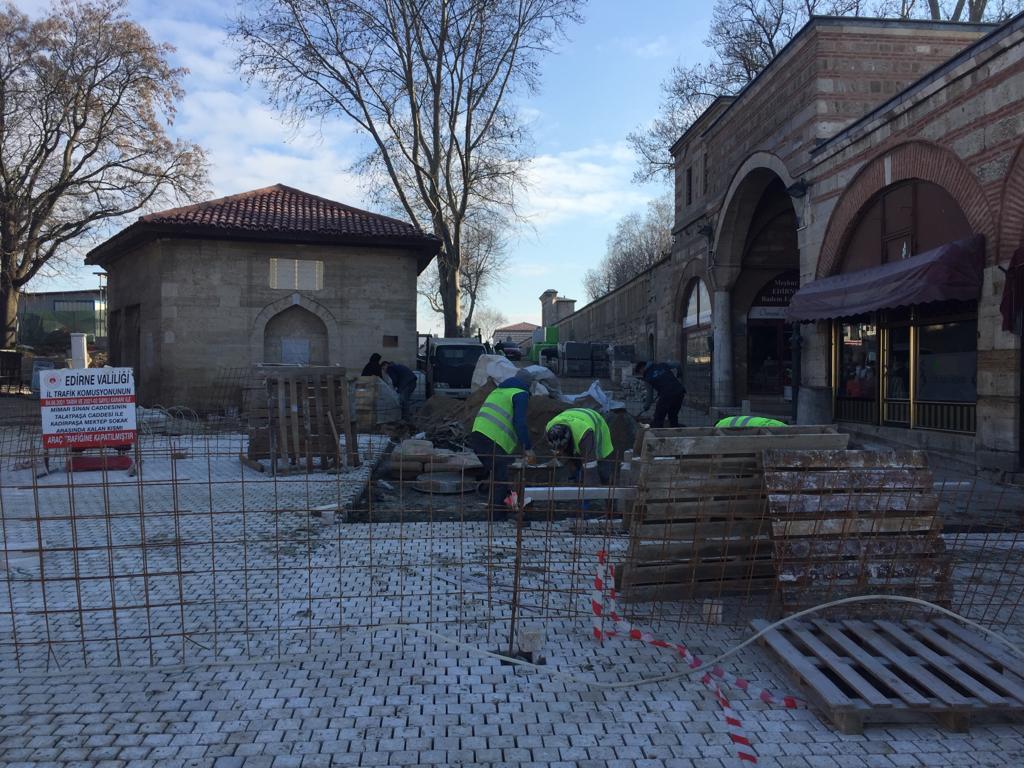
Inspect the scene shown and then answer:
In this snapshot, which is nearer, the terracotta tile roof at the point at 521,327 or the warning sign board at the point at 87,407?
the warning sign board at the point at 87,407

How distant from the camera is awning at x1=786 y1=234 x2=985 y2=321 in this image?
31.1ft

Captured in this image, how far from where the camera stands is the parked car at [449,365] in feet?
63.1

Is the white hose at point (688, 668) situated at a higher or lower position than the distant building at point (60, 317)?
lower

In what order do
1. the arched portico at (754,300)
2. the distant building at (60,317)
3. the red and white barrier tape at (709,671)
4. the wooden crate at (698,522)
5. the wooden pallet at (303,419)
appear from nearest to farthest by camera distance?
the red and white barrier tape at (709,671) < the wooden crate at (698,522) < the wooden pallet at (303,419) < the arched portico at (754,300) < the distant building at (60,317)

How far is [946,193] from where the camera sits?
34.5 ft

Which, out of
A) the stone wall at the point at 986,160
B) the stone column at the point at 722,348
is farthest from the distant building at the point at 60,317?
the stone wall at the point at 986,160

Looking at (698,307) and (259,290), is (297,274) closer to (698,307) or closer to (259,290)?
(259,290)

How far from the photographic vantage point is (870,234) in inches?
493

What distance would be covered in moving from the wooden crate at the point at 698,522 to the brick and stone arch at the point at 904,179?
7.00 m

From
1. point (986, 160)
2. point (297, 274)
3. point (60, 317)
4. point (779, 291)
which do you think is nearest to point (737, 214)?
point (779, 291)

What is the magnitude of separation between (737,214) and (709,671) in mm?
16290

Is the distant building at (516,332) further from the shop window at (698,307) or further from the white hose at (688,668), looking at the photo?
the white hose at (688,668)

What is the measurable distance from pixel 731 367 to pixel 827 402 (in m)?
5.23

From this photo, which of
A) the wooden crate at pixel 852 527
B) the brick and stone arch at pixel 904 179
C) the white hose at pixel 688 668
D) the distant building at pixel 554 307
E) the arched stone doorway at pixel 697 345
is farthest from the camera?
the distant building at pixel 554 307
